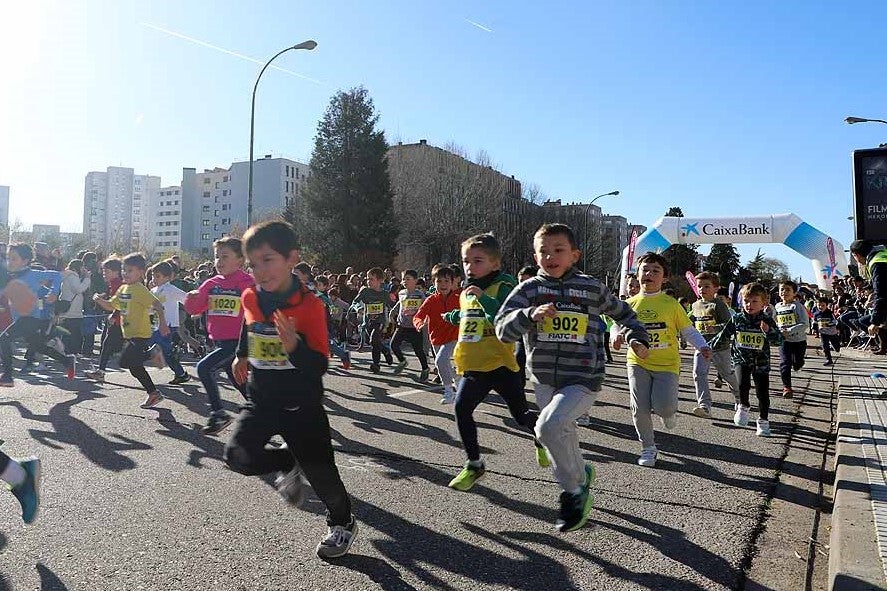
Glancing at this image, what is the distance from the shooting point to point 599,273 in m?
73.0

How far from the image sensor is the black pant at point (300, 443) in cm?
375

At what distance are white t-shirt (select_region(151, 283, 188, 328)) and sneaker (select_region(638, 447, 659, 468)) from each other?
600 centimetres

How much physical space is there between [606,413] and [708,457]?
2.61 m

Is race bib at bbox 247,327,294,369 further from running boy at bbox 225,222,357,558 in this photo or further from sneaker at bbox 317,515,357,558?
A: sneaker at bbox 317,515,357,558

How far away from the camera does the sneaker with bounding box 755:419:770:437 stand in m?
7.66

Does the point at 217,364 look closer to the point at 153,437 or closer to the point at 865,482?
the point at 153,437

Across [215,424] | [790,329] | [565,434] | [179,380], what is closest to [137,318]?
[179,380]

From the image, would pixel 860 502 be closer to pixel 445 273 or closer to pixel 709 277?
pixel 445 273

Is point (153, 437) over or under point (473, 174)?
under

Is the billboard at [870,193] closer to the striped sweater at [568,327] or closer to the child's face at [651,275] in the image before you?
the child's face at [651,275]

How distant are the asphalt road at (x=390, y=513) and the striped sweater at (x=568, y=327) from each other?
0.94 meters

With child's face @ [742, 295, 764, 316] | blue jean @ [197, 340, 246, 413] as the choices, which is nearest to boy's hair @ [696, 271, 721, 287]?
child's face @ [742, 295, 764, 316]

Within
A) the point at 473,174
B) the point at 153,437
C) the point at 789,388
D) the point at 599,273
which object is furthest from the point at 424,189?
the point at 153,437

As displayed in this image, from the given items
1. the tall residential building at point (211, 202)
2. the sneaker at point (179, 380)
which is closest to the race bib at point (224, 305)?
the sneaker at point (179, 380)
